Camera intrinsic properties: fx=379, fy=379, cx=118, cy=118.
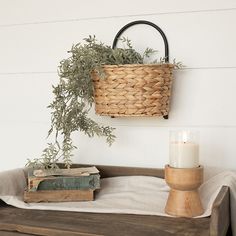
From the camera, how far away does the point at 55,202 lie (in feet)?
2.85

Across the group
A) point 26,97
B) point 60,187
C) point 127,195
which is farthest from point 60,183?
point 26,97

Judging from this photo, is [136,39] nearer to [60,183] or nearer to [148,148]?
[148,148]

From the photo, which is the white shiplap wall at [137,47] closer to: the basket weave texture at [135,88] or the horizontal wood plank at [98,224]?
the basket weave texture at [135,88]

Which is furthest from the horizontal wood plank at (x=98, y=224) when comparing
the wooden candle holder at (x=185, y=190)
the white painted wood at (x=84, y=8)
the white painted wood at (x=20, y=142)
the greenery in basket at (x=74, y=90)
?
the white painted wood at (x=84, y=8)

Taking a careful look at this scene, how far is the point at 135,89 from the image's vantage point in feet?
2.87

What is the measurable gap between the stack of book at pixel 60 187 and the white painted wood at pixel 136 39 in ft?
1.24

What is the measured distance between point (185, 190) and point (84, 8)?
1.99 ft

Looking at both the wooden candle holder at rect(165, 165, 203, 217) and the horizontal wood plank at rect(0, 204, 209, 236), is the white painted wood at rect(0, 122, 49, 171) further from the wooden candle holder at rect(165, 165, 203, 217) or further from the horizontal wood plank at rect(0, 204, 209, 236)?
the wooden candle holder at rect(165, 165, 203, 217)

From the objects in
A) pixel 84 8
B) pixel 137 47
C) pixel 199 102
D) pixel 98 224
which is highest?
pixel 84 8

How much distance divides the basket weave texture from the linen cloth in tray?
0.62 ft

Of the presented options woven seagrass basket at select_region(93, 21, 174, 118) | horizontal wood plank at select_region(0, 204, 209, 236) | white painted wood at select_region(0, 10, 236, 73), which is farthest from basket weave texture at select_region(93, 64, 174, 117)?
horizontal wood plank at select_region(0, 204, 209, 236)

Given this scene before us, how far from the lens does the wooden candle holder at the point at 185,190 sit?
2.41 ft

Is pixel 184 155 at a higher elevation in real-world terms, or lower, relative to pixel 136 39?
lower

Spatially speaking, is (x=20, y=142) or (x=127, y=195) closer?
(x=127, y=195)
